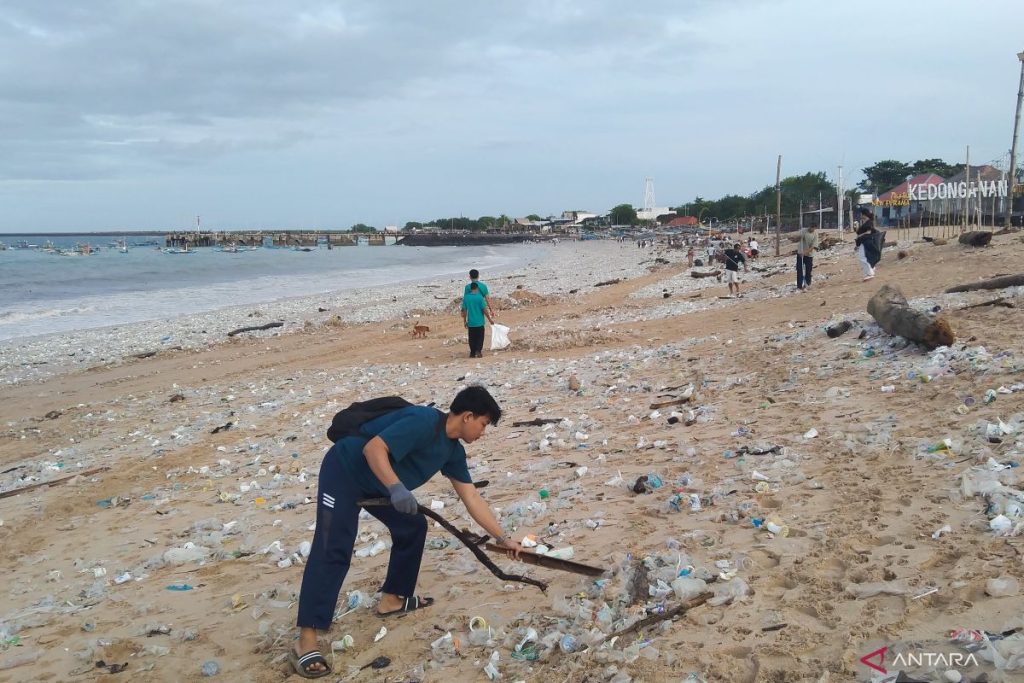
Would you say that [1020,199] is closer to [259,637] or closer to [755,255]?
[755,255]

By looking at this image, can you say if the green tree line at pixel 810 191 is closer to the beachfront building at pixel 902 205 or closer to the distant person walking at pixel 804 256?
the beachfront building at pixel 902 205

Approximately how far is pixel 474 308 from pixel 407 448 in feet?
30.3

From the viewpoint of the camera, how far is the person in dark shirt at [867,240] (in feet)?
48.8

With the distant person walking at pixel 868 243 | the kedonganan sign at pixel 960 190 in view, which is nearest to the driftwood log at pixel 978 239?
the distant person walking at pixel 868 243

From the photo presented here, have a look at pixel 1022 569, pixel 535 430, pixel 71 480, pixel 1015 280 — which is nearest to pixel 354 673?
pixel 1022 569

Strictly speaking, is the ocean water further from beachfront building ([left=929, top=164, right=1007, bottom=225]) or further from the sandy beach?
beachfront building ([left=929, top=164, right=1007, bottom=225])

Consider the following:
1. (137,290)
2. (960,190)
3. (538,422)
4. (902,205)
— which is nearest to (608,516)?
(538,422)

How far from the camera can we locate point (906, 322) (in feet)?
25.0

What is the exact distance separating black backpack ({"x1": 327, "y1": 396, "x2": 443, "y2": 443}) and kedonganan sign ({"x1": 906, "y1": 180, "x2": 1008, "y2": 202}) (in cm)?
2401

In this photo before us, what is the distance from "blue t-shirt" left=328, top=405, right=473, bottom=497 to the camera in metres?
3.60

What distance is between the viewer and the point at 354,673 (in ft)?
11.8

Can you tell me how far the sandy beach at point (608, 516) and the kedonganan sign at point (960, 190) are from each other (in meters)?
16.9

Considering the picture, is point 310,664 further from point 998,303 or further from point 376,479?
point 998,303

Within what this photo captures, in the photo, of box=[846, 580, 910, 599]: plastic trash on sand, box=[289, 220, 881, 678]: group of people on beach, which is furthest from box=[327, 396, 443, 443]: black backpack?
box=[846, 580, 910, 599]: plastic trash on sand
